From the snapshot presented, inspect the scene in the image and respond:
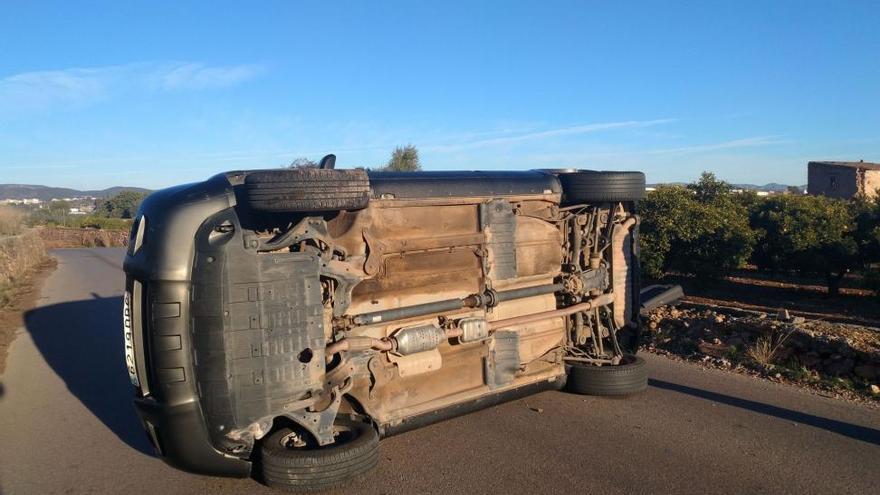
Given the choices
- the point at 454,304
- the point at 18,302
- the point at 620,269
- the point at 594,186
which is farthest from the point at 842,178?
the point at 454,304

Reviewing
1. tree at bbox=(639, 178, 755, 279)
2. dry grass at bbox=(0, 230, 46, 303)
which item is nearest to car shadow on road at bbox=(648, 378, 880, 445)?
tree at bbox=(639, 178, 755, 279)

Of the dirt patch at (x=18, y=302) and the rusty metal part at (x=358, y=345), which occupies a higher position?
the rusty metal part at (x=358, y=345)

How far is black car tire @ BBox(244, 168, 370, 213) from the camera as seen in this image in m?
4.60

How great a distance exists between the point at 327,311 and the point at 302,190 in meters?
0.95

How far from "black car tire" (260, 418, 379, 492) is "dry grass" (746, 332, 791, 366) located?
5547 mm

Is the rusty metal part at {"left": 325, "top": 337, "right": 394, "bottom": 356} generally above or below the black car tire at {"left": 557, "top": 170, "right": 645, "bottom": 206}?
below

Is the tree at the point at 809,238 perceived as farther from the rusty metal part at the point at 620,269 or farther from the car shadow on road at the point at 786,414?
the rusty metal part at the point at 620,269

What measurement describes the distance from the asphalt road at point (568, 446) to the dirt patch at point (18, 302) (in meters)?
3.64

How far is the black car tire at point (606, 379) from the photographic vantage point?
6.74 metres

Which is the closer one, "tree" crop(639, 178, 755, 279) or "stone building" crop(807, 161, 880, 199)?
"tree" crop(639, 178, 755, 279)

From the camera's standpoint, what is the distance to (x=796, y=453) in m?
5.28

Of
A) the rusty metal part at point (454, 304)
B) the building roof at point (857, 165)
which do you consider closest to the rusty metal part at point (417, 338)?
the rusty metal part at point (454, 304)

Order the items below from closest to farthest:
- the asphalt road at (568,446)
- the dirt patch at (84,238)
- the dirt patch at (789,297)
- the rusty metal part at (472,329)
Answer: the asphalt road at (568,446) → the rusty metal part at (472,329) → the dirt patch at (789,297) → the dirt patch at (84,238)

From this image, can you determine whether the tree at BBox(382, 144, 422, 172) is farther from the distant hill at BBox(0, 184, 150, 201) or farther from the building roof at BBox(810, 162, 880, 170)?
the distant hill at BBox(0, 184, 150, 201)
